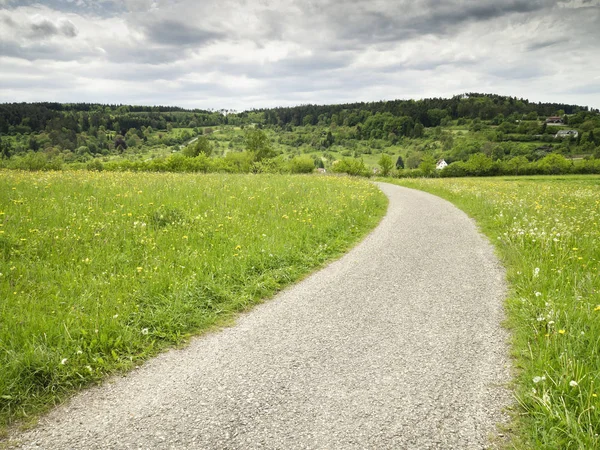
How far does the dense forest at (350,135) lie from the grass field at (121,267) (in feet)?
153

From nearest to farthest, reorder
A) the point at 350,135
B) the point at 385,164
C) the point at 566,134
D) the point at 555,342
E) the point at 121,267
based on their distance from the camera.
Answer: the point at 555,342 → the point at 121,267 → the point at 385,164 → the point at 566,134 → the point at 350,135

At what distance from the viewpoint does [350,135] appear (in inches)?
6540

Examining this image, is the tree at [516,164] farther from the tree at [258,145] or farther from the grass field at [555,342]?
the grass field at [555,342]

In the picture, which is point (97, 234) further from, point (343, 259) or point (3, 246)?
point (343, 259)

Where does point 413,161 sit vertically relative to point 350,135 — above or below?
below

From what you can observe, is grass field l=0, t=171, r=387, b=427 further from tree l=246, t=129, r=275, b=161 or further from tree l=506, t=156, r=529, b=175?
tree l=506, t=156, r=529, b=175

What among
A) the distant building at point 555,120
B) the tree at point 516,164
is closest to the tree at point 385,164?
the tree at point 516,164

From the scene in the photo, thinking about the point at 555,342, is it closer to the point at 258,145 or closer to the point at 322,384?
the point at 322,384

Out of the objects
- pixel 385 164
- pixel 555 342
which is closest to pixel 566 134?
pixel 385 164

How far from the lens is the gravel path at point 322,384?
3.04m

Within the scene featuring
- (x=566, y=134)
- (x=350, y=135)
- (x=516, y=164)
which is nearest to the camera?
(x=516, y=164)

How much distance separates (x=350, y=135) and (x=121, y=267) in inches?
6615

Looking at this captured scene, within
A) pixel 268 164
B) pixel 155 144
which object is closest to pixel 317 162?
pixel 268 164

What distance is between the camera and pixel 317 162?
376 ft
